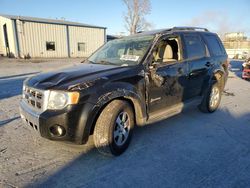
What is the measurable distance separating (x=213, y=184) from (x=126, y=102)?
1.62 meters

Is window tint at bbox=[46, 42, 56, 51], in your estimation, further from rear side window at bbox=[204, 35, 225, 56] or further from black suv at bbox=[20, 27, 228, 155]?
rear side window at bbox=[204, 35, 225, 56]

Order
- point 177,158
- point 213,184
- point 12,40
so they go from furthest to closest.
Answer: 1. point 12,40
2. point 177,158
3. point 213,184

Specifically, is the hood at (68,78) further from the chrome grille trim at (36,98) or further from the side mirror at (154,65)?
the side mirror at (154,65)

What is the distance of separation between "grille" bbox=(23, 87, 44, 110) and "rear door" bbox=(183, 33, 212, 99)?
9.78 ft

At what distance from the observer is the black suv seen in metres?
2.81

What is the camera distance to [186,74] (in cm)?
437

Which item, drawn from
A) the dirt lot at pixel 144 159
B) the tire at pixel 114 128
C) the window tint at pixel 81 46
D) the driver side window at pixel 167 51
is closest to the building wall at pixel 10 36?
the window tint at pixel 81 46

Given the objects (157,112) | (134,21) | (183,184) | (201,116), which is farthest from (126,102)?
(134,21)

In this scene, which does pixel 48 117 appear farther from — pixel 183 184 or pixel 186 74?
pixel 186 74

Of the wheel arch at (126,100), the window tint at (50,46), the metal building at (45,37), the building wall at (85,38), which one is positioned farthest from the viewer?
the building wall at (85,38)

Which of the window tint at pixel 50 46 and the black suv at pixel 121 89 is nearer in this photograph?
the black suv at pixel 121 89

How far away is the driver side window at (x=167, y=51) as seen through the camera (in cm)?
394

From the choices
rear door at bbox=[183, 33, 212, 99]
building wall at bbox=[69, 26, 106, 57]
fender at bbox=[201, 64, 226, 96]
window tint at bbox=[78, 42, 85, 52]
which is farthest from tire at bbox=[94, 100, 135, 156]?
window tint at bbox=[78, 42, 85, 52]

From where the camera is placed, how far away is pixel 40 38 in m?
25.1
